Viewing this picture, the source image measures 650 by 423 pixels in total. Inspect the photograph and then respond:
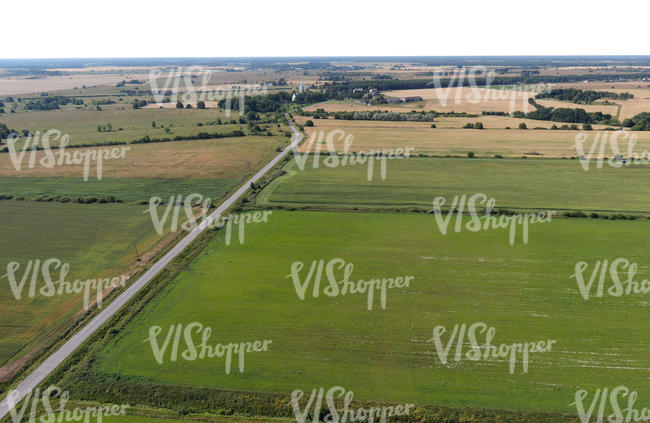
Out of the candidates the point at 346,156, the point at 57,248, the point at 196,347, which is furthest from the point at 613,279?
the point at 57,248

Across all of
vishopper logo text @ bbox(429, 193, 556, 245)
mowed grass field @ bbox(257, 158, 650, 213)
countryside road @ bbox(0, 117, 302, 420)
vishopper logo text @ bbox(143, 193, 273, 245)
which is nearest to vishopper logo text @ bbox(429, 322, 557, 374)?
vishopper logo text @ bbox(429, 193, 556, 245)

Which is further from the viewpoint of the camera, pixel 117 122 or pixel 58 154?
pixel 117 122

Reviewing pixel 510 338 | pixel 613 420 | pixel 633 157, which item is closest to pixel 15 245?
pixel 510 338

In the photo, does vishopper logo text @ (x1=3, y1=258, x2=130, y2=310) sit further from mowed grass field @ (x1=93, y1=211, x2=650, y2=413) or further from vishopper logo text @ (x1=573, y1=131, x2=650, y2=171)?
vishopper logo text @ (x1=573, y1=131, x2=650, y2=171)

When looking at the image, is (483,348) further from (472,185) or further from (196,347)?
(472,185)

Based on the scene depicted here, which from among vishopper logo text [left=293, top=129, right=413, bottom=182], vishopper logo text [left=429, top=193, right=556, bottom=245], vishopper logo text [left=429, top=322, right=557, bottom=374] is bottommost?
vishopper logo text [left=429, top=322, right=557, bottom=374]

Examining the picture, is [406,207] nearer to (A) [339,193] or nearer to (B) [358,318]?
(A) [339,193]
